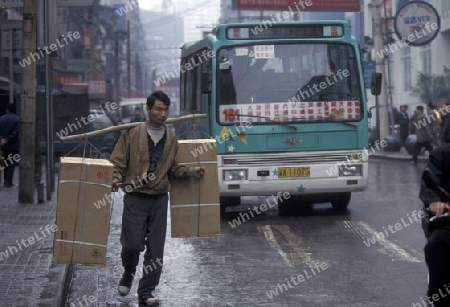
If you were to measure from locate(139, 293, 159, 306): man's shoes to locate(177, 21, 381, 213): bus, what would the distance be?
6071mm

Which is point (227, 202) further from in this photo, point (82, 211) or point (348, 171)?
point (82, 211)

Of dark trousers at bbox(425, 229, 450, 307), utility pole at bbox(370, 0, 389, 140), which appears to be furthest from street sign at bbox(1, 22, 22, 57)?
dark trousers at bbox(425, 229, 450, 307)

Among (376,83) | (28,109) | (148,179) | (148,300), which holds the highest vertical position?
(376,83)

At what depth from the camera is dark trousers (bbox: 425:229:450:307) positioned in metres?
5.65

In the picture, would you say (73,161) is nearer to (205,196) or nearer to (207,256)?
(205,196)

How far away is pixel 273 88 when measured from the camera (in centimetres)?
1398

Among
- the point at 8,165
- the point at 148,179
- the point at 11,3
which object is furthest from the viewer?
the point at 8,165

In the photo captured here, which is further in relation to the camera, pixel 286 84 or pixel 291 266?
pixel 286 84

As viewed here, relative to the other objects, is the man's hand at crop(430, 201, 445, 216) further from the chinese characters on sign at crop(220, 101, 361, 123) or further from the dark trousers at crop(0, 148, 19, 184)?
the dark trousers at crop(0, 148, 19, 184)

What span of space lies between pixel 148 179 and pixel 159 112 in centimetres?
57

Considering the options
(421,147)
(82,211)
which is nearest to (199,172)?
(82,211)

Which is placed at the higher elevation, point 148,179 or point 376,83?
point 376,83

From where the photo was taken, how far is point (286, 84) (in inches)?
552

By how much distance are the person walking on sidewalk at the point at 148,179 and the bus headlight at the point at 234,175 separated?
5.98 meters
